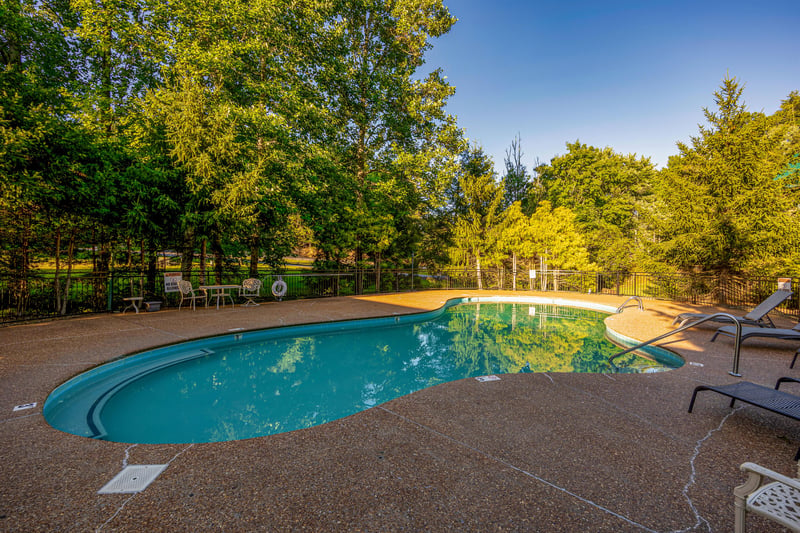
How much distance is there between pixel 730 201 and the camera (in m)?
11.8

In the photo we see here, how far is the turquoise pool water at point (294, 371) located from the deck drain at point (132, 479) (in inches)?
55.1

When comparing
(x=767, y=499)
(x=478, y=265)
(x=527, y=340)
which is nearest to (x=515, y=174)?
(x=478, y=265)

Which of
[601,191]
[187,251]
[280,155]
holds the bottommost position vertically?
[187,251]

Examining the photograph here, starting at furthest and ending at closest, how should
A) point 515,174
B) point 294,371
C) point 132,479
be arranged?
point 515,174
point 294,371
point 132,479

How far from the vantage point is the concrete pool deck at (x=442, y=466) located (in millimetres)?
1725

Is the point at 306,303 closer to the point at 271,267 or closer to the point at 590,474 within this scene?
the point at 271,267

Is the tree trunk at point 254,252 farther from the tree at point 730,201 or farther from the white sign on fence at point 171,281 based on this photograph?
the tree at point 730,201

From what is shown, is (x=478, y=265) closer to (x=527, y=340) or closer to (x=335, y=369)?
(x=527, y=340)

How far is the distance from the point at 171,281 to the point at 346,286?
688 cm

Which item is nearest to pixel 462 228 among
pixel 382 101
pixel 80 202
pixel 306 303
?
pixel 382 101

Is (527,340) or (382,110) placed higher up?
(382,110)

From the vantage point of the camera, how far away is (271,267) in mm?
13922

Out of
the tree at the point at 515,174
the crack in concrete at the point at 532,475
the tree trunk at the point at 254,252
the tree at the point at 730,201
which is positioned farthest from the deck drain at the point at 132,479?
the tree at the point at 515,174

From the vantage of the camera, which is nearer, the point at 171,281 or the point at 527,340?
the point at 527,340
